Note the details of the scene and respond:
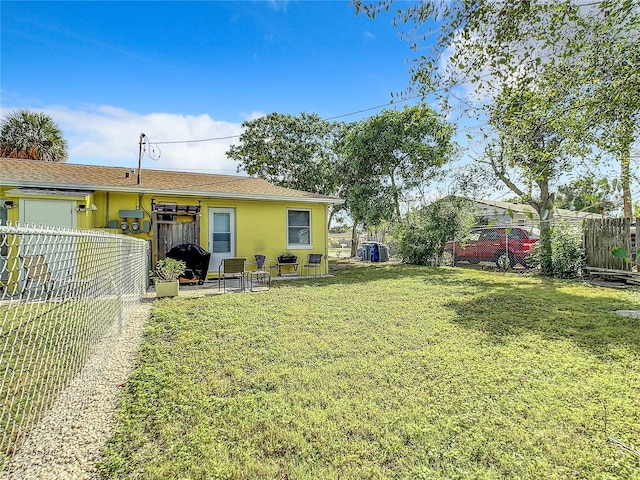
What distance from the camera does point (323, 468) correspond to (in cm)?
210

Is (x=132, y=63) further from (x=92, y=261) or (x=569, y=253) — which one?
(x=569, y=253)

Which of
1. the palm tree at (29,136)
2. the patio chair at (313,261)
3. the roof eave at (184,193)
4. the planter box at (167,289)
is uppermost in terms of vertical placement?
the palm tree at (29,136)

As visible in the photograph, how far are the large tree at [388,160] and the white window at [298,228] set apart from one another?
5502 millimetres

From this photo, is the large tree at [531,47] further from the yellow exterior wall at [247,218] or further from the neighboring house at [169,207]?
the yellow exterior wall at [247,218]

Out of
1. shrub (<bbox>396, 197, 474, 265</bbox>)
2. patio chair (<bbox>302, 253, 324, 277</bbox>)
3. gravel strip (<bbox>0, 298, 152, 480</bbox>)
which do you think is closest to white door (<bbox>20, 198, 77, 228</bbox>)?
gravel strip (<bbox>0, 298, 152, 480</bbox>)

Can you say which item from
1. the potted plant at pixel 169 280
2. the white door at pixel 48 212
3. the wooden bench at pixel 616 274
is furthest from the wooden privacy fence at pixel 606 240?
the white door at pixel 48 212

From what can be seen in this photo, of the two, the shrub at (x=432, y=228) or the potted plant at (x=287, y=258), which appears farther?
the shrub at (x=432, y=228)

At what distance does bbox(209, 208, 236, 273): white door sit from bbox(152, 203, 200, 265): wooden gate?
50 centimetres

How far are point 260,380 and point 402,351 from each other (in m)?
1.79

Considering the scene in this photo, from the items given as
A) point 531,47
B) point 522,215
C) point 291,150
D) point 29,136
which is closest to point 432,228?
point 522,215

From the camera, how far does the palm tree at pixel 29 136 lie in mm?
18094

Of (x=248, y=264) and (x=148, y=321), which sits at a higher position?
(x=248, y=264)

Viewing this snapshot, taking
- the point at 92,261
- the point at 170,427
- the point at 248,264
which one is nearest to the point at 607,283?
the point at 248,264

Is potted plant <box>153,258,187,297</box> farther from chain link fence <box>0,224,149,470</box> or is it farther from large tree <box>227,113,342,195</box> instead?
large tree <box>227,113,342,195</box>
